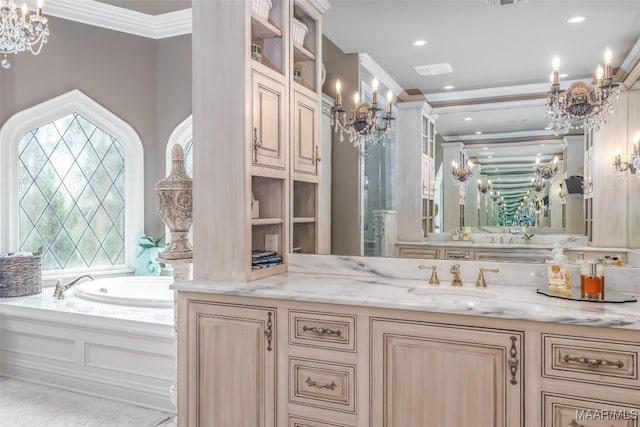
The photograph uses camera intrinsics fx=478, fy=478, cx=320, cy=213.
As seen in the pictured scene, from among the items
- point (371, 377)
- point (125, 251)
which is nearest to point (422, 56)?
point (371, 377)

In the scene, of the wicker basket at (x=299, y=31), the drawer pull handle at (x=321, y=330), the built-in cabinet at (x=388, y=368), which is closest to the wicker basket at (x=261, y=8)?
the wicker basket at (x=299, y=31)

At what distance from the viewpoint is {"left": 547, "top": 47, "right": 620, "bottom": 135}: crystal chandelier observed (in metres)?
2.09

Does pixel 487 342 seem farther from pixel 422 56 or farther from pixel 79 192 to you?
pixel 79 192

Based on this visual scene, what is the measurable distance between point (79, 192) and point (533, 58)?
3652 millimetres

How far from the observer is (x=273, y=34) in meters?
2.47

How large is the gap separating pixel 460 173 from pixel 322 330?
1.11 m

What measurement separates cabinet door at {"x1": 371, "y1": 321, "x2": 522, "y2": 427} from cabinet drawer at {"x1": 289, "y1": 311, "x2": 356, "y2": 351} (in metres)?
0.10

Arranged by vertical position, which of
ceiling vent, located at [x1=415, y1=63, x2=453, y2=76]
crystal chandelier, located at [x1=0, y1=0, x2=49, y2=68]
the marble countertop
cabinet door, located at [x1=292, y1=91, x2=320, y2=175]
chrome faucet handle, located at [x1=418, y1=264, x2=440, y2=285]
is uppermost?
crystal chandelier, located at [x1=0, y1=0, x2=49, y2=68]

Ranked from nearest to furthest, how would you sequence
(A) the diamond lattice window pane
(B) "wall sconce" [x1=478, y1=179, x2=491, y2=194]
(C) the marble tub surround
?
1. (B) "wall sconce" [x1=478, y1=179, x2=491, y2=194]
2. (C) the marble tub surround
3. (A) the diamond lattice window pane

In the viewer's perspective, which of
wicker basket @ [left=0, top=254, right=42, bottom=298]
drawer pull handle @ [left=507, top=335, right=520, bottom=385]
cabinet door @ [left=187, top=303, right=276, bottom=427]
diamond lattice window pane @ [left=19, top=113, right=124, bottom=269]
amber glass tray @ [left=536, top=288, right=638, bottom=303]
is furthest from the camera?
diamond lattice window pane @ [left=19, top=113, right=124, bottom=269]

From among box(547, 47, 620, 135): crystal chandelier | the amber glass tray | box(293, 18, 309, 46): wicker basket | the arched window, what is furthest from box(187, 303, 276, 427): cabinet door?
the arched window

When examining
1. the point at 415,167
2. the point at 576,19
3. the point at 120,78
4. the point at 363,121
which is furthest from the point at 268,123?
the point at 120,78

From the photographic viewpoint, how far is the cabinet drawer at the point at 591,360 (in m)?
1.54

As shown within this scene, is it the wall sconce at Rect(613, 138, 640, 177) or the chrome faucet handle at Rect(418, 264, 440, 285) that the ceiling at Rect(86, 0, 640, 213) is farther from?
the chrome faucet handle at Rect(418, 264, 440, 285)
